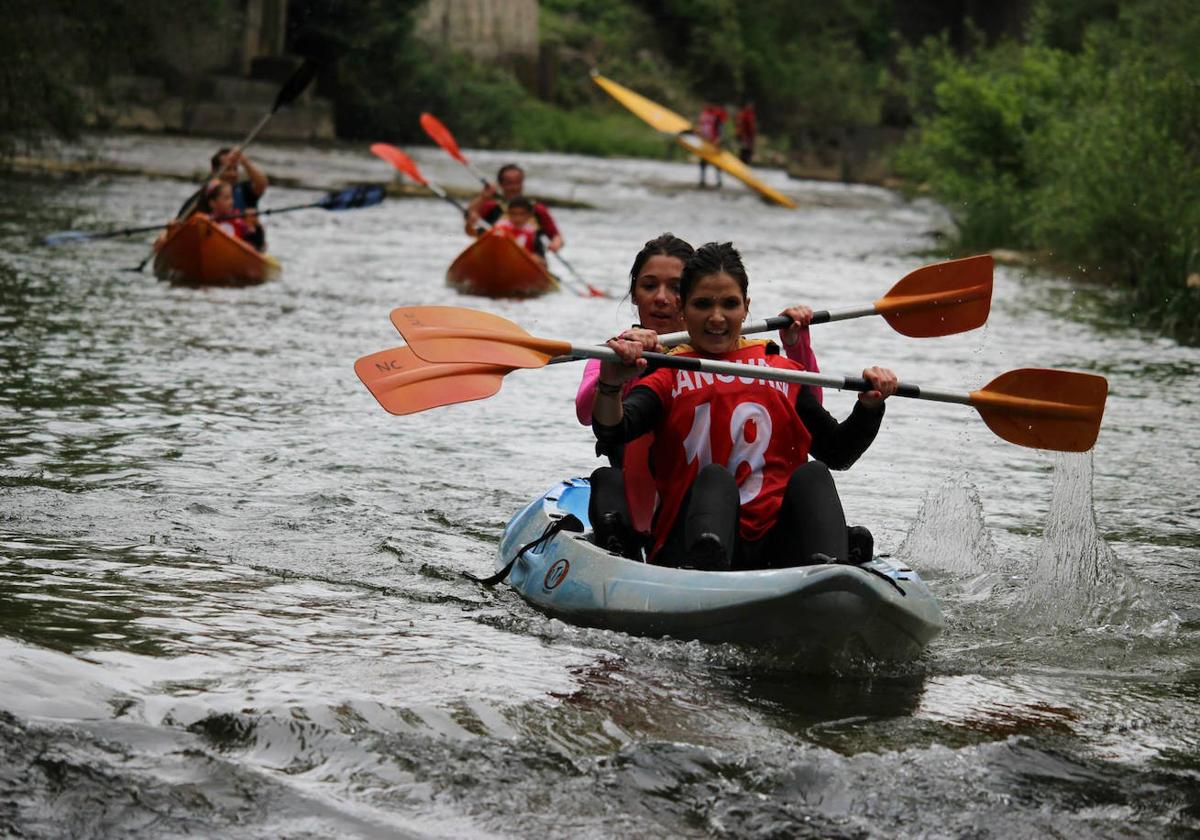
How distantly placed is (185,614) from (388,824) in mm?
1477

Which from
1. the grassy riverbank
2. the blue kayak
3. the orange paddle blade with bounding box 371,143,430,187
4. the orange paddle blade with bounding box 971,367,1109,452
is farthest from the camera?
the orange paddle blade with bounding box 371,143,430,187

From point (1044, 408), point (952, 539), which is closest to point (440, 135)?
point (952, 539)

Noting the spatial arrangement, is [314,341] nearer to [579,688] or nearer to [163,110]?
[579,688]

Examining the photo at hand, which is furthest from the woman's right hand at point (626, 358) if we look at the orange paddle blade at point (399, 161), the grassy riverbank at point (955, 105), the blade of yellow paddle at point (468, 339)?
the orange paddle blade at point (399, 161)

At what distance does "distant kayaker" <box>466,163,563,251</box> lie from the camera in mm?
13547

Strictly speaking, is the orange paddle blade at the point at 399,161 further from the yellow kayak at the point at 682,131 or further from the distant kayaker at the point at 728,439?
the distant kayaker at the point at 728,439

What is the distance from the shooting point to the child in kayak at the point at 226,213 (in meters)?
12.6

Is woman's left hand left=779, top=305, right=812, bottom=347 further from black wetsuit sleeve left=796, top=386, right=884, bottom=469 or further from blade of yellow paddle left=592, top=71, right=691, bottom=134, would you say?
blade of yellow paddle left=592, top=71, right=691, bottom=134

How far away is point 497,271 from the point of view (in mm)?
12812

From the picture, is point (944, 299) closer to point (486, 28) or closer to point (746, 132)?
point (746, 132)

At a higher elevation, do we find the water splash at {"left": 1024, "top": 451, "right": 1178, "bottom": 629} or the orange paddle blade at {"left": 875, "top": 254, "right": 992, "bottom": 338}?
the orange paddle blade at {"left": 875, "top": 254, "right": 992, "bottom": 338}

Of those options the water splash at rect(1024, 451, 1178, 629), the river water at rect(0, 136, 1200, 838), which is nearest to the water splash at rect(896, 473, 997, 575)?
the river water at rect(0, 136, 1200, 838)

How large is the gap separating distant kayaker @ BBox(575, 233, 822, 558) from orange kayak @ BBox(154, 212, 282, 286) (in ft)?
24.3

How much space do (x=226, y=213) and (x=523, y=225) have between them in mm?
2276
